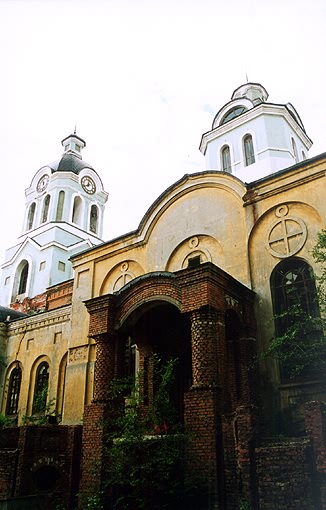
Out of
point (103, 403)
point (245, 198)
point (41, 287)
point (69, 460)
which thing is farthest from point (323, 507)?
point (41, 287)

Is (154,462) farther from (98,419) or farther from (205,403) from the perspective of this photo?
(98,419)

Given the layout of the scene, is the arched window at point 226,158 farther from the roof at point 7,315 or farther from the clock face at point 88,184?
the clock face at point 88,184

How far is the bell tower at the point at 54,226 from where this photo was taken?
3444cm

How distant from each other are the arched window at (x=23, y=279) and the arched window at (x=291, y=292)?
2583cm

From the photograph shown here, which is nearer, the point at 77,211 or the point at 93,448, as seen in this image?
the point at 93,448

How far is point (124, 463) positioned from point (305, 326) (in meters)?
5.30

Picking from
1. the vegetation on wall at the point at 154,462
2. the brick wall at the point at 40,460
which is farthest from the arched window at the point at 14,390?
the vegetation on wall at the point at 154,462

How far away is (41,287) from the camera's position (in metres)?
33.5

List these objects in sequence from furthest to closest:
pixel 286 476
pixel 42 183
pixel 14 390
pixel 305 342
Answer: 1. pixel 42 183
2. pixel 14 390
3. pixel 305 342
4. pixel 286 476

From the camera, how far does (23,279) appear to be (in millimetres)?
36156

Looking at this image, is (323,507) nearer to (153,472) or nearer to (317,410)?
(317,410)

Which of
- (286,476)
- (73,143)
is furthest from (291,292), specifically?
(73,143)

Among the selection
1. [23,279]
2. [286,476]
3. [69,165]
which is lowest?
[286,476]

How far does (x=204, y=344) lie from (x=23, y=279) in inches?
1099
